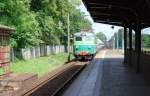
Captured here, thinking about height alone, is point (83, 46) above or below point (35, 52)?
above

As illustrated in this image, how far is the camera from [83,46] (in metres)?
53.8

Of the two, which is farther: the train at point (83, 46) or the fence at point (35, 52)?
the train at point (83, 46)

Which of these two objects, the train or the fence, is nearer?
the fence

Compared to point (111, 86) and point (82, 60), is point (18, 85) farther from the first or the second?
point (82, 60)

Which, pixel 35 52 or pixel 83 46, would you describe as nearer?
pixel 35 52

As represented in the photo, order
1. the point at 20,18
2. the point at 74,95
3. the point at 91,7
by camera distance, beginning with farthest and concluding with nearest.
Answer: the point at 20,18, the point at 91,7, the point at 74,95

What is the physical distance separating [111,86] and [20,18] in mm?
17452

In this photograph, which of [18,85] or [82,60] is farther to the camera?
[82,60]

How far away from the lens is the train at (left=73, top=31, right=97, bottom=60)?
5316cm

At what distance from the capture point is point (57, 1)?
56.3m

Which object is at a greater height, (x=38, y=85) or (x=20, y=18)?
(x=20, y=18)

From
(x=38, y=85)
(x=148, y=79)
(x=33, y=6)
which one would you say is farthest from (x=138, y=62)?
(x=33, y=6)

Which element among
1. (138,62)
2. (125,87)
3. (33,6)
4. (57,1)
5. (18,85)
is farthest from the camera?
(57,1)

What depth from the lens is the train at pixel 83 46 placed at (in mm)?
53156
